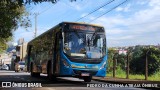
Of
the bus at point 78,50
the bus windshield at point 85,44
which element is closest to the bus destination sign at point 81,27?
the bus at point 78,50

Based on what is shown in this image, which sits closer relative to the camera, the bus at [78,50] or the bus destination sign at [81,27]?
the bus at [78,50]

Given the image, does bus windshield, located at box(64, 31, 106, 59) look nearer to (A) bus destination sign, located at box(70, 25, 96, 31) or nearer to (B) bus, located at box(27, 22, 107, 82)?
(B) bus, located at box(27, 22, 107, 82)

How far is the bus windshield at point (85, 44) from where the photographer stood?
2120cm

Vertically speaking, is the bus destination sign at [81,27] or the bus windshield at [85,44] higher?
the bus destination sign at [81,27]

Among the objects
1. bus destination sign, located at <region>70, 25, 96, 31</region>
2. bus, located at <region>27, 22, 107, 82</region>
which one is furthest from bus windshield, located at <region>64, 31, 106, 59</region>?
bus destination sign, located at <region>70, 25, 96, 31</region>

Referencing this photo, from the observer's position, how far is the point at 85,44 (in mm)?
21547

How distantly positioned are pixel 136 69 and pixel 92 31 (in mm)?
27799

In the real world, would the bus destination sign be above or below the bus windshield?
above

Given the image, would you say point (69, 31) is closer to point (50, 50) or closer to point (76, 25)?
point (76, 25)

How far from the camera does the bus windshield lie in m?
21.2

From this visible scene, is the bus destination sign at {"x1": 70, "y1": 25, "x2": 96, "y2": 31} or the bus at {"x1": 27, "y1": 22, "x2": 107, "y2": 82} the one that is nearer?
the bus at {"x1": 27, "y1": 22, "x2": 107, "y2": 82}

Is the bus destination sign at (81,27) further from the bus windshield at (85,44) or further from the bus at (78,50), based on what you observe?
the bus windshield at (85,44)

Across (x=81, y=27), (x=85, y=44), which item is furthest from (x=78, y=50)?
(x=81, y=27)

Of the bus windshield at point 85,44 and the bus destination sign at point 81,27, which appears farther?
the bus destination sign at point 81,27
